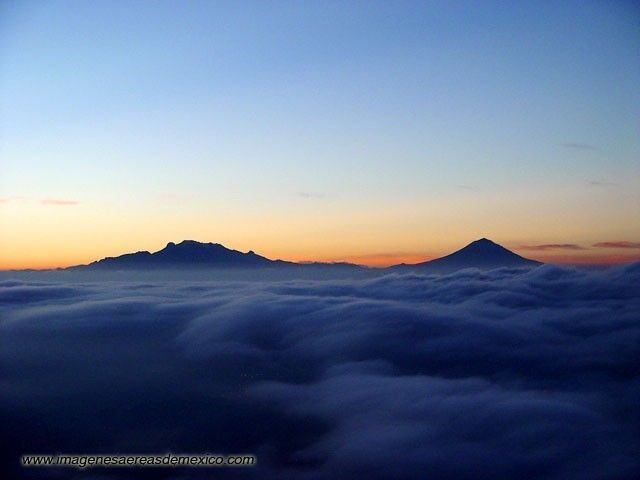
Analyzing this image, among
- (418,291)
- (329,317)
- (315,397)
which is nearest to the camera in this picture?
(315,397)

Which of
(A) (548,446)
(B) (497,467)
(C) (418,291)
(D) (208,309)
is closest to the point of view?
(B) (497,467)

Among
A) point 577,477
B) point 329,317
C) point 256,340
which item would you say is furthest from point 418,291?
point 577,477

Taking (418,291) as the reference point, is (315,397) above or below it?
below

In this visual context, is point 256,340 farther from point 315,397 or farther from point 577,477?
point 577,477

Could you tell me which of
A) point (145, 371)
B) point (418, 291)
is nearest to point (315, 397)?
point (145, 371)

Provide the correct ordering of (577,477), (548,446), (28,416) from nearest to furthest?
1. (577,477)
2. (548,446)
3. (28,416)

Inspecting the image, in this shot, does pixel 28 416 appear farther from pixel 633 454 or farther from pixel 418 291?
pixel 418 291

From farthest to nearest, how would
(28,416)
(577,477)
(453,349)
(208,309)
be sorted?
1. (208,309)
2. (453,349)
3. (28,416)
4. (577,477)

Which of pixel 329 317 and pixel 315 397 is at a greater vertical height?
pixel 329 317

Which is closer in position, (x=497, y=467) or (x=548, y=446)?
(x=497, y=467)
